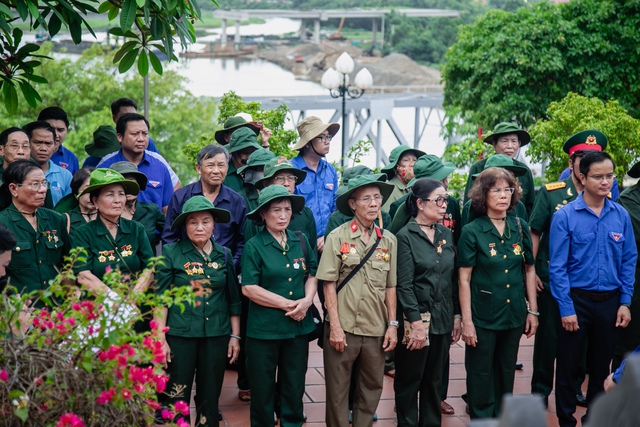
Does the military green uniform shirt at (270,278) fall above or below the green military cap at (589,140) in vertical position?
below

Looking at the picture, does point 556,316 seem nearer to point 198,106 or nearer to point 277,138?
point 277,138

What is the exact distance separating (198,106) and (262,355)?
1883cm

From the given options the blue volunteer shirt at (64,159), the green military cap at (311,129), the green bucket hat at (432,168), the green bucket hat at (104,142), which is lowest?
the blue volunteer shirt at (64,159)

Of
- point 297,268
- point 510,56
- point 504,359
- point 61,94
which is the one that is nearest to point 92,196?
point 297,268

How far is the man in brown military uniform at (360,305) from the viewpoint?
5578 mm

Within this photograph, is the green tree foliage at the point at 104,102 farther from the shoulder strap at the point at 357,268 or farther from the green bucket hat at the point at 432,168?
the shoulder strap at the point at 357,268

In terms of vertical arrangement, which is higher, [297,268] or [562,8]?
[562,8]

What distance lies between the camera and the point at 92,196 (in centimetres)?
574

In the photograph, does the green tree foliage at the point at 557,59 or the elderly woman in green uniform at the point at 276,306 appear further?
the green tree foliage at the point at 557,59

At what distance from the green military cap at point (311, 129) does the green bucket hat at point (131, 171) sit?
1.56 metres

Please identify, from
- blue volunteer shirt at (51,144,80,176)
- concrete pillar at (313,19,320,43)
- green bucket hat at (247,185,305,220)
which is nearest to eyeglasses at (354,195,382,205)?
green bucket hat at (247,185,305,220)

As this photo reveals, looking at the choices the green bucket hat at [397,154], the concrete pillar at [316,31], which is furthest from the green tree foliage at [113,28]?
the concrete pillar at [316,31]

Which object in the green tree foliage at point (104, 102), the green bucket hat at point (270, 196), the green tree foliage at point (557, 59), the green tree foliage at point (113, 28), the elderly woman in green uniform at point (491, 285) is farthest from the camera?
the green tree foliage at point (104, 102)

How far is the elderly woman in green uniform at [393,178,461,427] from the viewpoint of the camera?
570 centimetres
